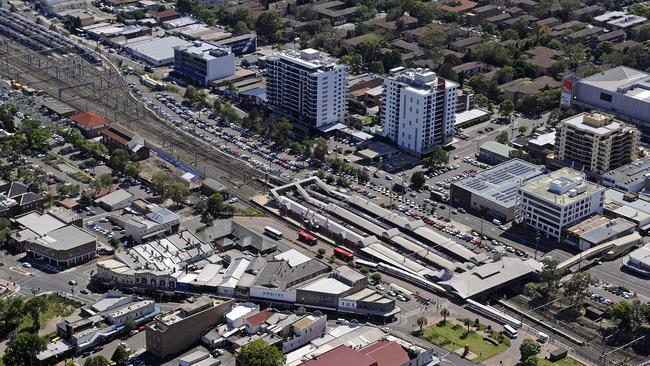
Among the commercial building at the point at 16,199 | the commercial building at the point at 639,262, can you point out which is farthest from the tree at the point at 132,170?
the commercial building at the point at 639,262

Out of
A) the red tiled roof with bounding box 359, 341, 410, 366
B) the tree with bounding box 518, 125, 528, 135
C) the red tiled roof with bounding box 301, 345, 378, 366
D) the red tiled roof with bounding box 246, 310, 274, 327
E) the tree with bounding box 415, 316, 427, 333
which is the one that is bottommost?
the tree with bounding box 518, 125, 528, 135

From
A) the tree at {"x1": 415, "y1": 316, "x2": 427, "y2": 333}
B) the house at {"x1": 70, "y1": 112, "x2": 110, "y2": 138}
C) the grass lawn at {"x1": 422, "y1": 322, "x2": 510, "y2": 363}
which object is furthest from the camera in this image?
the house at {"x1": 70, "y1": 112, "x2": 110, "y2": 138}

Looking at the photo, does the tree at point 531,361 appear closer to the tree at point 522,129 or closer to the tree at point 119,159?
the tree at point 522,129

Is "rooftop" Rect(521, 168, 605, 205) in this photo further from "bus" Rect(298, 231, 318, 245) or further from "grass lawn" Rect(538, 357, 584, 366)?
"grass lawn" Rect(538, 357, 584, 366)

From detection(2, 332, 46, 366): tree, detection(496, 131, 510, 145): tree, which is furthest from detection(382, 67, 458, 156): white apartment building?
detection(2, 332, 46, 366): tree

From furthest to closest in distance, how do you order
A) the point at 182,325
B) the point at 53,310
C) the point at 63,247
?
1. the point at 63,247
2. the point at 53,310
3. the point at 182,325

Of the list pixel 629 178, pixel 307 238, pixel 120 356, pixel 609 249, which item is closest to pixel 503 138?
pixel 629 178

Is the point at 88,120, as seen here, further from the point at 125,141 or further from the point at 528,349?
the point at 528,349
